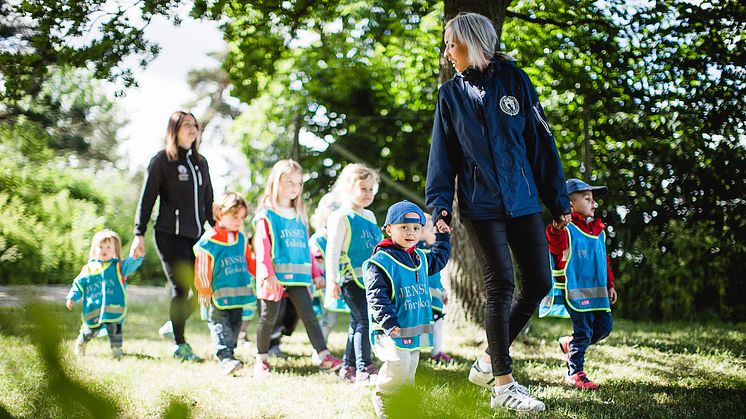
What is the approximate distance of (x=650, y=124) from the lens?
7.40m

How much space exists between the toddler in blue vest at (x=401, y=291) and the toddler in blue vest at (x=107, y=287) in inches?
130

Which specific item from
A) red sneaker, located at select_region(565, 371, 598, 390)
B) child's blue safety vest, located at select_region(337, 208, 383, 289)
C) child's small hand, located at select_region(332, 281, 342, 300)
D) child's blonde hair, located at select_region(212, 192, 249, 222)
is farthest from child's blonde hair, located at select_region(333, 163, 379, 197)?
red sneaker, located at select_region(565, 371, 598, 390)

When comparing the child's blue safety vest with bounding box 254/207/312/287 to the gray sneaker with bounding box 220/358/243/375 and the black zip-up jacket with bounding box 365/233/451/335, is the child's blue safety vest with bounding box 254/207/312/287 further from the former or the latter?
the black zip-up jacket with bounding box 365/233/451/335

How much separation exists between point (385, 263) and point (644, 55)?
13.8 feet

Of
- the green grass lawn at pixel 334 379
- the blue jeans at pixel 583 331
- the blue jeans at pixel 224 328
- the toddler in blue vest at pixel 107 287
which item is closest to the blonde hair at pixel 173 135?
the toddler in blue vest at pixel 107 287

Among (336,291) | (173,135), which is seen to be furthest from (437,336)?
(173,135)

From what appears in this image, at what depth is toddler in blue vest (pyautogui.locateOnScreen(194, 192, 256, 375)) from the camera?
5.57 meters

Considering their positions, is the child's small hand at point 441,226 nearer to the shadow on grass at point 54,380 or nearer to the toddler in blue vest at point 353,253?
the toddler in blue vest at point 353,253

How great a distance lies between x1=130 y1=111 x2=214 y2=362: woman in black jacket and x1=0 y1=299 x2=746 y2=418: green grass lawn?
52 centimetres

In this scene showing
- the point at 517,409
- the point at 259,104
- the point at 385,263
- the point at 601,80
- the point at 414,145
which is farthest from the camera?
the point at 259,104

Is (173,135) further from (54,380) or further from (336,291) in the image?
(54,380)

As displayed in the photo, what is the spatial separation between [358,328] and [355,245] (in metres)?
0.63

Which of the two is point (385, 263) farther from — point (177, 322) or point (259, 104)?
point (259, 104)

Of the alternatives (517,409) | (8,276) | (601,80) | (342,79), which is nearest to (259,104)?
(342,79)
